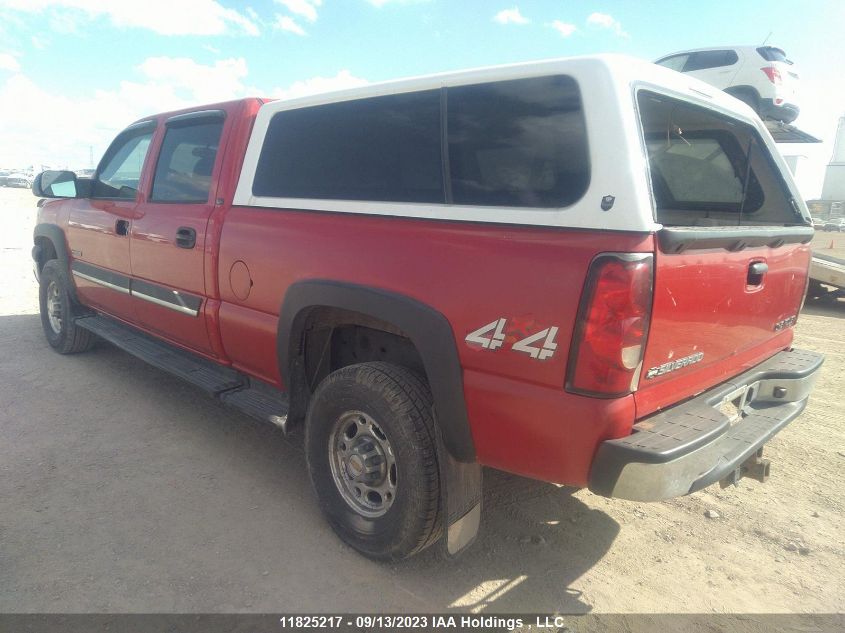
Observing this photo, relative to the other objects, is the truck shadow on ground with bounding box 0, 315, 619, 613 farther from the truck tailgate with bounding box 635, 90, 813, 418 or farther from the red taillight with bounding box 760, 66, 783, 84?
the red taillight with bounding box 760, 66, 783, 84

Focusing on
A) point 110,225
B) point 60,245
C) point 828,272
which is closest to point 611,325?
point 110,225

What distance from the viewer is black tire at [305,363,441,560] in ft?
7.72

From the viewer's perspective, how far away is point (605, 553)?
273 cm

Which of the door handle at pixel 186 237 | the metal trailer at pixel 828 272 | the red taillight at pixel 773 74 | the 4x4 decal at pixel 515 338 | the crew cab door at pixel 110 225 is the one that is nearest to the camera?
the 4x4 decal at pixel 515 338

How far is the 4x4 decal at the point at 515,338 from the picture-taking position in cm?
192

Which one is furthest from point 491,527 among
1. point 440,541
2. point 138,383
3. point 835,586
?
point 138,383

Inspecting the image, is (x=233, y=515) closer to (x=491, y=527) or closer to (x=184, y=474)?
(x=184, y=474)

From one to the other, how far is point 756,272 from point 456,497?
4.99 feet

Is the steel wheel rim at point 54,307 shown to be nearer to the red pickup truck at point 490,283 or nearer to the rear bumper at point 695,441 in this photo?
the red pickup truck at point 490,283

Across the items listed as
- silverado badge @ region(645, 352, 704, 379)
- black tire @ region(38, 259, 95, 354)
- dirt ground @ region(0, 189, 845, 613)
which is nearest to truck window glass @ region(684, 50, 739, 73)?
dirt ground @ region(0, 189, 845, 613)

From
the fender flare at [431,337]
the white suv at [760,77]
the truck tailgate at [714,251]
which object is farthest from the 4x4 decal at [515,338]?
the white suv at [760,77]

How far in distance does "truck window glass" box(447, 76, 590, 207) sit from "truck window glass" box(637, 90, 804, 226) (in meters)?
1.17

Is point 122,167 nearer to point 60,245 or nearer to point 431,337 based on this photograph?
point 60,245

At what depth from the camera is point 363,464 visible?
2578 millimetres
